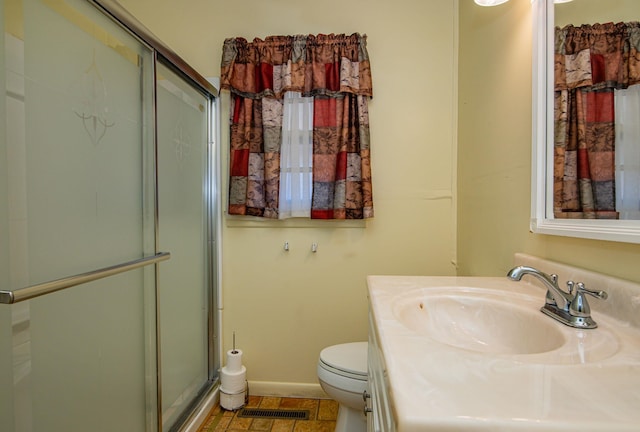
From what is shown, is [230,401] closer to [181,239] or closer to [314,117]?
[181,239]

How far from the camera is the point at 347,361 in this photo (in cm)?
134

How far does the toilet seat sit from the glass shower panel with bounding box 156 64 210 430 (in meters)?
0.71

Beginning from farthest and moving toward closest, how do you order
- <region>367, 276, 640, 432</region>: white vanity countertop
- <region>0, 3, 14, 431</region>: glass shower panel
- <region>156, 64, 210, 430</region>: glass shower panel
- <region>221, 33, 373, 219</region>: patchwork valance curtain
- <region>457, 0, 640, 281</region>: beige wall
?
<region>221, 33, 373, 219</region>: patchwork valance curtain, <region>156, 64, 210, 430</region>: glass shower panel, <region>457, 0, 640, 281</region>: beige wall, <region>0, 3, 14, 431</region>: glass shower panel, <region>367, 276, 640, 432</region>: white vanity countertop

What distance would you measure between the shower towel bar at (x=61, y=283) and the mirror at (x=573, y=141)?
4.51 feet

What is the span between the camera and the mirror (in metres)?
0.71

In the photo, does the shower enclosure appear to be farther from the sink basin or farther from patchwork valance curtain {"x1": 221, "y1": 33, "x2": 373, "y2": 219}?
the sink basin

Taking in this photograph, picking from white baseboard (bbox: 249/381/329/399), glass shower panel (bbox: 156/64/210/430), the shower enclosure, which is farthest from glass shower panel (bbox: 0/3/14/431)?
white baseboard (bbox: 249/381/329/399)

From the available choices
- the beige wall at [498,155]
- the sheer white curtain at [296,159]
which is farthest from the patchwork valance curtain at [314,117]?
the beige wall at [498,155]

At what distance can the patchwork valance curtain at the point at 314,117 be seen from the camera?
1.67 metres

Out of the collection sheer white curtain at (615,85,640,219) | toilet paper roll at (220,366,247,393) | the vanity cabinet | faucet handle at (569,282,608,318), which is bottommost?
toilet paper roll at (220,366,247,393)

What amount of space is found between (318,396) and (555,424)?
169 centimetres

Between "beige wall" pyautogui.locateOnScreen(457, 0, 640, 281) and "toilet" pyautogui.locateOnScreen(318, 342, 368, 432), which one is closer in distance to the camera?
"beige wall" pyautogui.locateOnScreen(457, 0, 640, 281)

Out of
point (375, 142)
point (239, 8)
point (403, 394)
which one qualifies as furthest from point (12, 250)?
point (239, 8)

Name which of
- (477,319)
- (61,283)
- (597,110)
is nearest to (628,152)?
(597,110)
